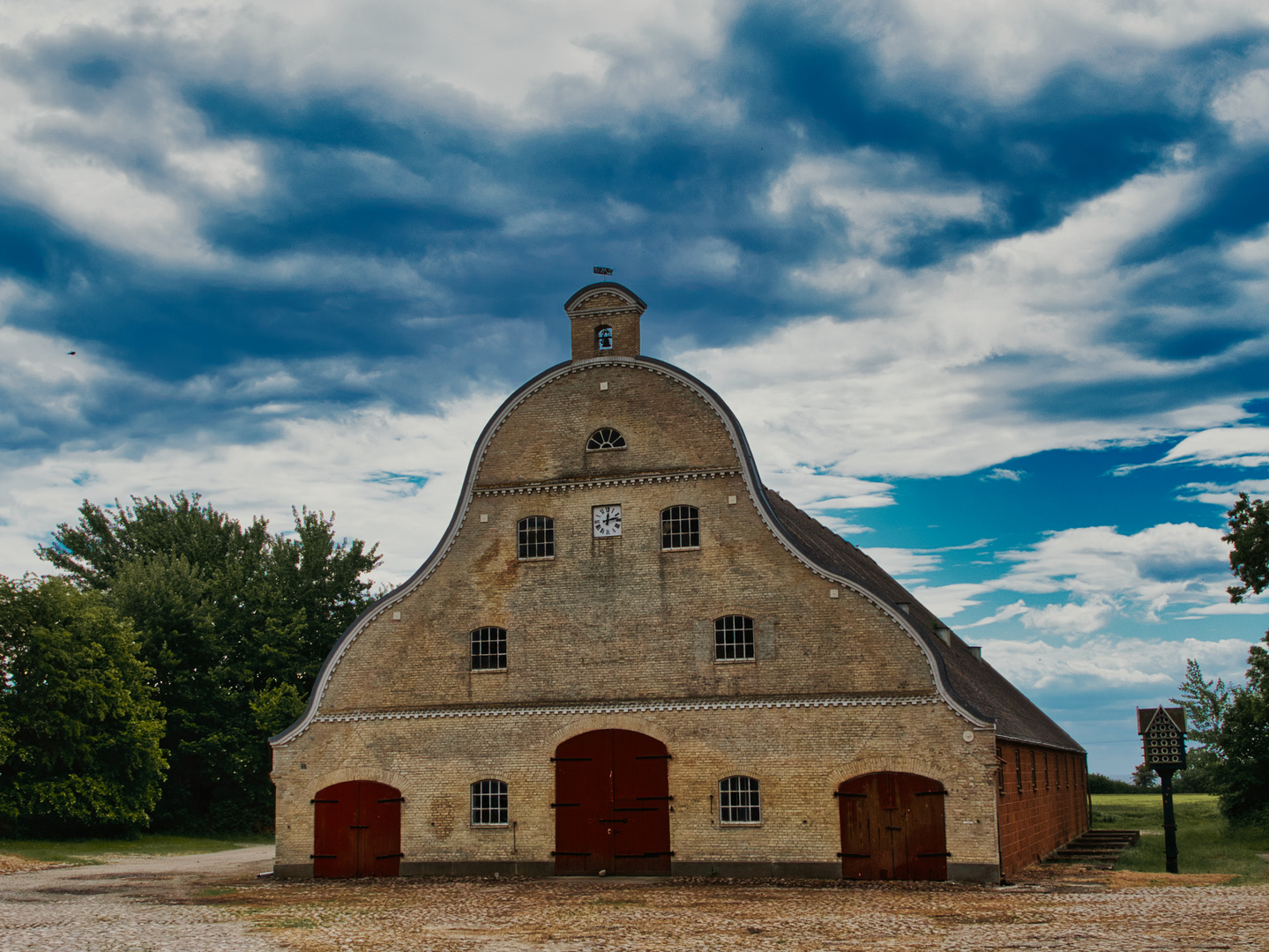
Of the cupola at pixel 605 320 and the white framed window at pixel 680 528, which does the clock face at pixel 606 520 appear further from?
the cupola at pixel 605 320

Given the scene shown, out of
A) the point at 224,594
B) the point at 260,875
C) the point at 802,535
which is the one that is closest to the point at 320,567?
the point at 224,594

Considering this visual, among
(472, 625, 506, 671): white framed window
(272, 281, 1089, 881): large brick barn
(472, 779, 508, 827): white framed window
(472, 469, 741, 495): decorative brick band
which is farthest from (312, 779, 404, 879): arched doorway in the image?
(472, 469, 741, 495): decorative brick band

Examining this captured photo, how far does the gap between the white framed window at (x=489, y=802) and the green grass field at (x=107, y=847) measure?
1519cm

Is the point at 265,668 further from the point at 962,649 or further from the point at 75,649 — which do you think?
the point at 962,649

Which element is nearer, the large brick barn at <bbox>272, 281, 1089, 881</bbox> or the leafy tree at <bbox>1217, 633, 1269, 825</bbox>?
the large brick barn at <bbox>272, 281, 1089, 881</bbox>

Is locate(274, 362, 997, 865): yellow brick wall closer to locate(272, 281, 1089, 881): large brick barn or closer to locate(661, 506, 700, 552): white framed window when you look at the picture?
locate(272, 281, 1089, 881): large brick barn

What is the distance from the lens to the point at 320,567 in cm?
5234

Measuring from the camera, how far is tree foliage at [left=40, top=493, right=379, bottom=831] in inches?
1794

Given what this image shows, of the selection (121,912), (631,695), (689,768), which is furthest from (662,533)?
(121,912)

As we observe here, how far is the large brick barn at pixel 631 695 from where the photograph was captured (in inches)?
878

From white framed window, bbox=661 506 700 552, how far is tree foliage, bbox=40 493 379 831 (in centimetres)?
2746

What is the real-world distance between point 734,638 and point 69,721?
87.5ft

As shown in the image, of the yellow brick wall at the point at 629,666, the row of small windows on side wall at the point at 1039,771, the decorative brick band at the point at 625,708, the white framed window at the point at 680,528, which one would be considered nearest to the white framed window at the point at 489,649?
the yellow brick wall at the point at 629,666

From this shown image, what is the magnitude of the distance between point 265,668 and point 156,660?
4.72 m
